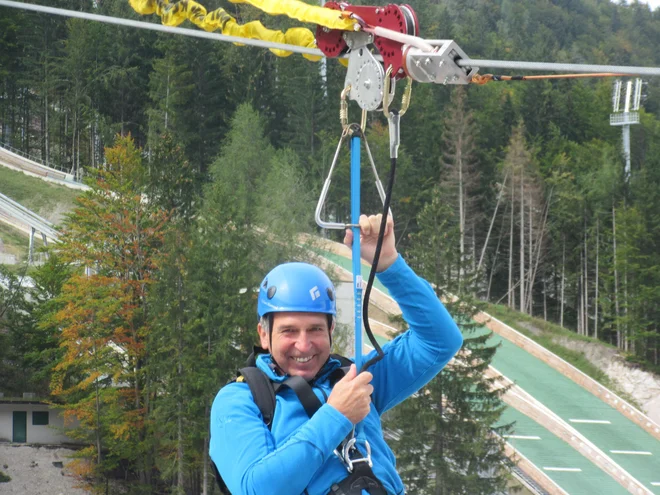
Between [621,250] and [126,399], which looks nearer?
[126,399]

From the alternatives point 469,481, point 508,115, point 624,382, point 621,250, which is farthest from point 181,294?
point 508,115

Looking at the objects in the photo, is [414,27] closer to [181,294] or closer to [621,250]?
[181,294]

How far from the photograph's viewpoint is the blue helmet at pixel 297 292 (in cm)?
469

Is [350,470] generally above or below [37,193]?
above

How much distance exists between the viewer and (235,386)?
15.4 ft

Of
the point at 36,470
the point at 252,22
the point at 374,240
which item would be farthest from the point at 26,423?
the point at 374,240

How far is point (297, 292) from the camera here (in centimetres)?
470

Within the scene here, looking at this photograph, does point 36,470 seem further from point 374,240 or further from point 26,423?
point 374,240

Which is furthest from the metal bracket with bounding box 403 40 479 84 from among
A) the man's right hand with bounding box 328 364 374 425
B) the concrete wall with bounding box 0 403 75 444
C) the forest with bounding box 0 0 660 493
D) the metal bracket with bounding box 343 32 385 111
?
the concrete wall with bounding box 0 403 75 444

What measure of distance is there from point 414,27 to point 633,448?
40.0 m

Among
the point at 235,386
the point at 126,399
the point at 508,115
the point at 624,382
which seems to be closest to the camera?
the point at 235,386

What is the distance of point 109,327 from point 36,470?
17.8 feet

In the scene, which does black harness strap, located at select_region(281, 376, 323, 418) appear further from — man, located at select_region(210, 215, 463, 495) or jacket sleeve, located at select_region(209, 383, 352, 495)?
jacket sleeve, located at select_region(209, 383, 352, 495)

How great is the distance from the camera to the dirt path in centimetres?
3578
